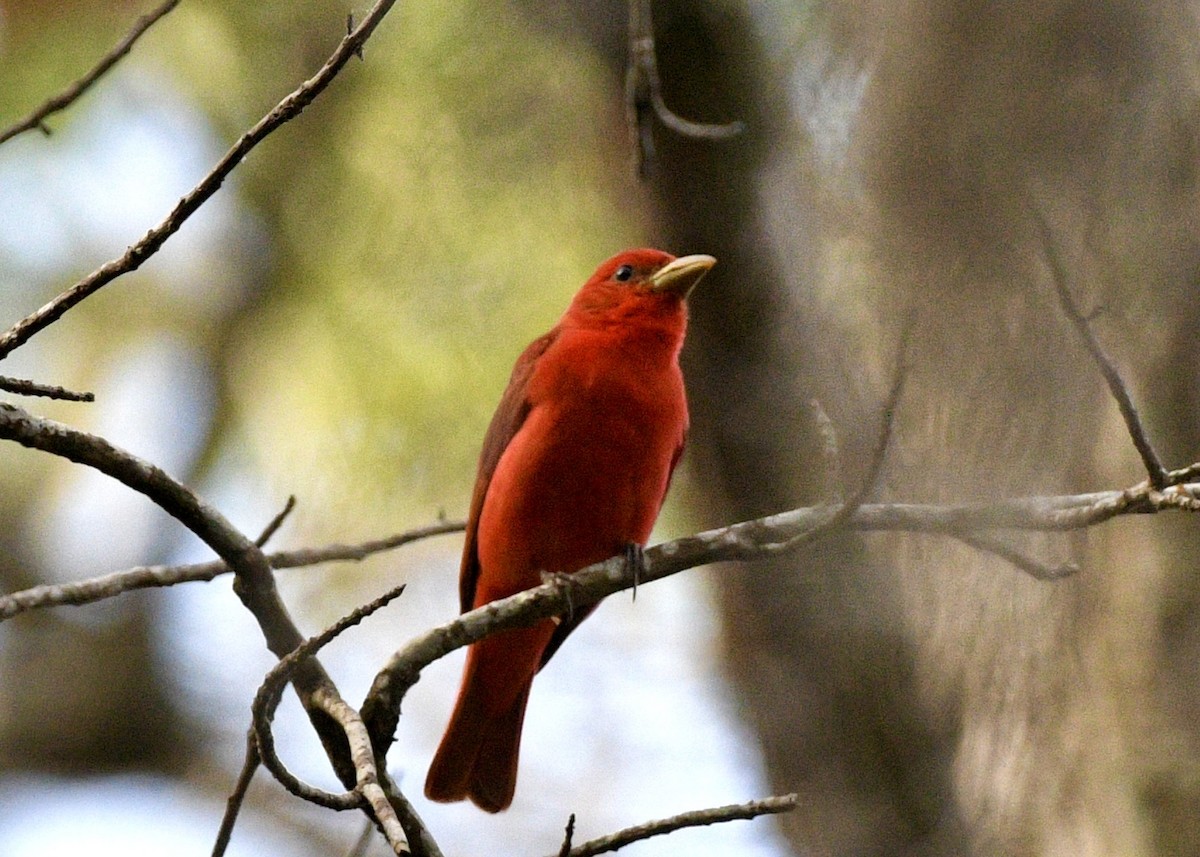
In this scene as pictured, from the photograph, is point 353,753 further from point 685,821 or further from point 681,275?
point 681,275

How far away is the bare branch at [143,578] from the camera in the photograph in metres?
2.71

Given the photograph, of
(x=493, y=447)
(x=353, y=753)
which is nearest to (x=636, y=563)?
(x=493, y=447)

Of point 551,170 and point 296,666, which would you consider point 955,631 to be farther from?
point 551,170

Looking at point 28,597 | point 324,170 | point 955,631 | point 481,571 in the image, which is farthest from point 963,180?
point 324,170

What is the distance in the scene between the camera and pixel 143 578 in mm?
2945

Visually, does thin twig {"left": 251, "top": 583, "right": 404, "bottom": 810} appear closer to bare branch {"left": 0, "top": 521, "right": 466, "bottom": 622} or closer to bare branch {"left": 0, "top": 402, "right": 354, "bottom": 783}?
bare branch {"left": 0, "top": 402, "right": 354, "bottom": 783}

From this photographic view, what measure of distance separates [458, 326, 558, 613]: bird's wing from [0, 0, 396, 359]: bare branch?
5.98ft

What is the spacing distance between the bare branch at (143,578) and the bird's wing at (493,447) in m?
0.57

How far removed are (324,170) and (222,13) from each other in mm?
751

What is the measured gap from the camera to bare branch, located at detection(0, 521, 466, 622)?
2.71 meters

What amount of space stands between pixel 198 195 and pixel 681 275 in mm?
2161

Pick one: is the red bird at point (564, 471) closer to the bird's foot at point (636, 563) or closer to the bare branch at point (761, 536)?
the bird's foot at point (636, 563)

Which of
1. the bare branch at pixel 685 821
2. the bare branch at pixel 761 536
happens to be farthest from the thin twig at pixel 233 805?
the bare branch at pixel 685 821

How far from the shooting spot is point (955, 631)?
3396 millimetres
